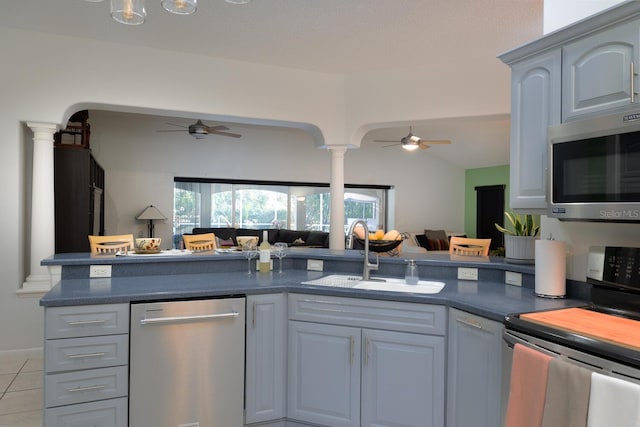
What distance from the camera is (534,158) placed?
6.97 feet

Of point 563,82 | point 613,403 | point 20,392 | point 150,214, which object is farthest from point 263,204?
point 613,403

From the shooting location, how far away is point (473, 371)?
198 centimetres

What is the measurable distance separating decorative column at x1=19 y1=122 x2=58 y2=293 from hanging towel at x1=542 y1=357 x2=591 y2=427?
13.2 ft

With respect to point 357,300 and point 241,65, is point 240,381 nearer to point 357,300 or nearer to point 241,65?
point 357,300

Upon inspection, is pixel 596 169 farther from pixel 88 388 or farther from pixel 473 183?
pixel 473 183

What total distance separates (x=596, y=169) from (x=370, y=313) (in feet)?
4.09

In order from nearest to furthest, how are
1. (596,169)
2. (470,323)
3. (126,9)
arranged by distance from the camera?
(596,169) < (126,9) < (470,323)

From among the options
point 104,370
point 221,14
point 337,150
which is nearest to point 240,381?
point 104,370

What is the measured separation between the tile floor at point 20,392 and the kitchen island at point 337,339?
1005mm

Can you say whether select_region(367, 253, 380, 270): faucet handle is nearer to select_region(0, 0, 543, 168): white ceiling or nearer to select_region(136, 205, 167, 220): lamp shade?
select_region(0, 0, 543, 168): white ceiling

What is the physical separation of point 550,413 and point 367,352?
102 cm

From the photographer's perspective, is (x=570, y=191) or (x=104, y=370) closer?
(x=570, y=191)

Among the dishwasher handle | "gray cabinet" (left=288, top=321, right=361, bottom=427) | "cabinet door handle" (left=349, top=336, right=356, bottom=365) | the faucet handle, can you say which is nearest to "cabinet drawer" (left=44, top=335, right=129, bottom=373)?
the dishwasher handle

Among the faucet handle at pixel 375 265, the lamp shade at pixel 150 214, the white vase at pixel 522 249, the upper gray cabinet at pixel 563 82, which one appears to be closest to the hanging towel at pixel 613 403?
the upper gray cabinet at pixel 563 82
